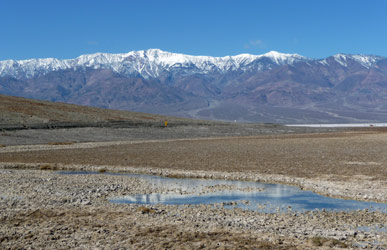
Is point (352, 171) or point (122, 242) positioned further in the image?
point (352, 171)

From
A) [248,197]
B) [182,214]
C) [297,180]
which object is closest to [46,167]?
[297,180]

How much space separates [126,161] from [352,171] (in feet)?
55.2

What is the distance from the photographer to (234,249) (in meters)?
12.6

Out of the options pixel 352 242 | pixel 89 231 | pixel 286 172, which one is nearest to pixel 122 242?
pixel 89 231

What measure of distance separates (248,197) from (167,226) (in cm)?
681

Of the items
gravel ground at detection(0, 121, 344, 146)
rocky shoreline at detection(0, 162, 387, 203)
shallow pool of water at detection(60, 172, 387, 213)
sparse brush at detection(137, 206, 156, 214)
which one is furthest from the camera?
gravel ground at detection(0, 121, 344, 146)

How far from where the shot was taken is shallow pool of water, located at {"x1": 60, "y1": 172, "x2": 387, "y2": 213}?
18.8 m

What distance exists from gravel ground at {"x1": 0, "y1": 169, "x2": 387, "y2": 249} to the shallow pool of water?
46.0 inches

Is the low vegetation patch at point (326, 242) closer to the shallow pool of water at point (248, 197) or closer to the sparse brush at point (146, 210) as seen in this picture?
the shallow pool of water at point (248, 197)

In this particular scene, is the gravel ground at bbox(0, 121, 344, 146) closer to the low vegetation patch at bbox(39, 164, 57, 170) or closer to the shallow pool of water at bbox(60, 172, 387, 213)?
the low vegetation patch at bbox(39, 164, 57, 170)

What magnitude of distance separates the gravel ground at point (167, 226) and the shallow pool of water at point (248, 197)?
46.0 inches

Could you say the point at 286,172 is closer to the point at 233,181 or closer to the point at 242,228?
the point at 233,181

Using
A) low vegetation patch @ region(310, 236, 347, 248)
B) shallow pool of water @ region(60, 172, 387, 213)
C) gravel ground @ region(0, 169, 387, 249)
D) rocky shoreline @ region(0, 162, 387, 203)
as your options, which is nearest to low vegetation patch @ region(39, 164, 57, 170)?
rocky shoreline @ region(0, 162, 387, 203)

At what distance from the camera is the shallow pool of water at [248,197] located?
741 inches
